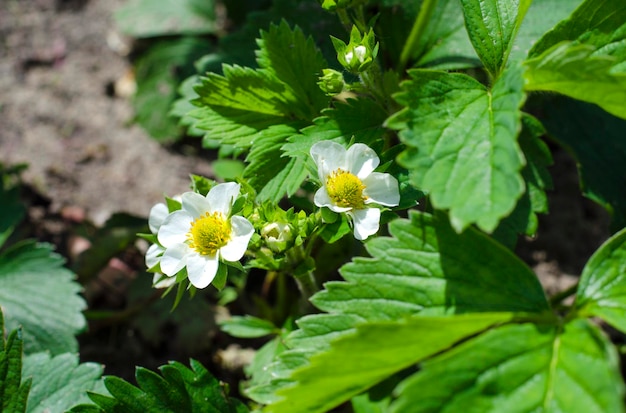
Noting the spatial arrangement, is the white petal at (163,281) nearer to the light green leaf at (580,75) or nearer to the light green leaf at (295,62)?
the light green leaf at (295,62)

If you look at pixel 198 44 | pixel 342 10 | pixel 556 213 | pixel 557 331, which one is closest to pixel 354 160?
pixel 342 10

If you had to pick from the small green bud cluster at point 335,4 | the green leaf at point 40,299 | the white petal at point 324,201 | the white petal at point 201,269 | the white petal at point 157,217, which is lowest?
the green leaf at point 40,299

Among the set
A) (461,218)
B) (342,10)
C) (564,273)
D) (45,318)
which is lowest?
(45,318)

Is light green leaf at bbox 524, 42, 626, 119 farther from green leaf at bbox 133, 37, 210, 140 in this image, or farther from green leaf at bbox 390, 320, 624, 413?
green leaf at bbox 133, 37, 210, 140

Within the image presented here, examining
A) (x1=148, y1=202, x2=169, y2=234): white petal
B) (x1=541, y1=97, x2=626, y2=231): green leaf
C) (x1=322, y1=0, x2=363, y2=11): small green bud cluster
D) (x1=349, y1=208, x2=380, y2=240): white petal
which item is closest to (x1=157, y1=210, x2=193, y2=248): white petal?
(x1=148, y1=202, x2=169, y2=234): white petal

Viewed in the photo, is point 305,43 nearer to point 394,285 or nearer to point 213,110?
point 213,110

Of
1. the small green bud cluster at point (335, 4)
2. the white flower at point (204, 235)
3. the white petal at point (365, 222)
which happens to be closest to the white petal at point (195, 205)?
the white flower at point (204, 235)
